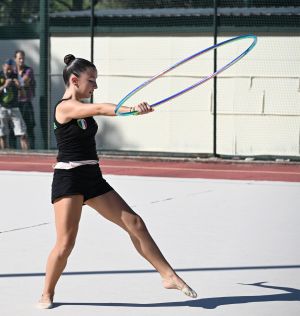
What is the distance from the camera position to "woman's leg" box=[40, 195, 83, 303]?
7.12 m

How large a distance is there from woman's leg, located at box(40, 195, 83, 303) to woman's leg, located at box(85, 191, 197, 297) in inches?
7.9

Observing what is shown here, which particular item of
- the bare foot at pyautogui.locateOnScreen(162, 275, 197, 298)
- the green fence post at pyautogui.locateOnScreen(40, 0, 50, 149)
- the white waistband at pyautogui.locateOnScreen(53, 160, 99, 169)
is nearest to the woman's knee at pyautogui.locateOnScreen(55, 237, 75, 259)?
the white waistband at pyautogui.locateOnScreen(53, 160, 99, 169)

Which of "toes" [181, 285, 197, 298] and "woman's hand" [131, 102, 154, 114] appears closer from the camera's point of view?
"woman's hand" [131, 102, 154, 114]

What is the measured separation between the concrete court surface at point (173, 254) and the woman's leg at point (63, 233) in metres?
0.24

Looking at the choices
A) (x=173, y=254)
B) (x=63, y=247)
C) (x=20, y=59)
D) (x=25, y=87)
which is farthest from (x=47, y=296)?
(x=25, y=87)

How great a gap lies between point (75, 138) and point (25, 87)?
44.6ft

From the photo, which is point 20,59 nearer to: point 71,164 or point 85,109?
point 71,164

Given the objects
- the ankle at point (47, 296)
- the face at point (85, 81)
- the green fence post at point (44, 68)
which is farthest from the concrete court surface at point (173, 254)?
the green fence post at point (44, 68)

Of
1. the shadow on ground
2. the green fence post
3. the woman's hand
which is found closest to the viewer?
the woman's hand

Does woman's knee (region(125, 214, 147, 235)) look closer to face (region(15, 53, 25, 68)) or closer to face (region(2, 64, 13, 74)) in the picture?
face (region(15, 53, 25, 68))

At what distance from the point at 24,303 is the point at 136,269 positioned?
1592 mm

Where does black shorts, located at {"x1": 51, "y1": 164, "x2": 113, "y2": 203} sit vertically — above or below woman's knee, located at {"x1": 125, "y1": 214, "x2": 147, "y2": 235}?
above

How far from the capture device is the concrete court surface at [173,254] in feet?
24.0

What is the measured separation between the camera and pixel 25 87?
20562 mm
